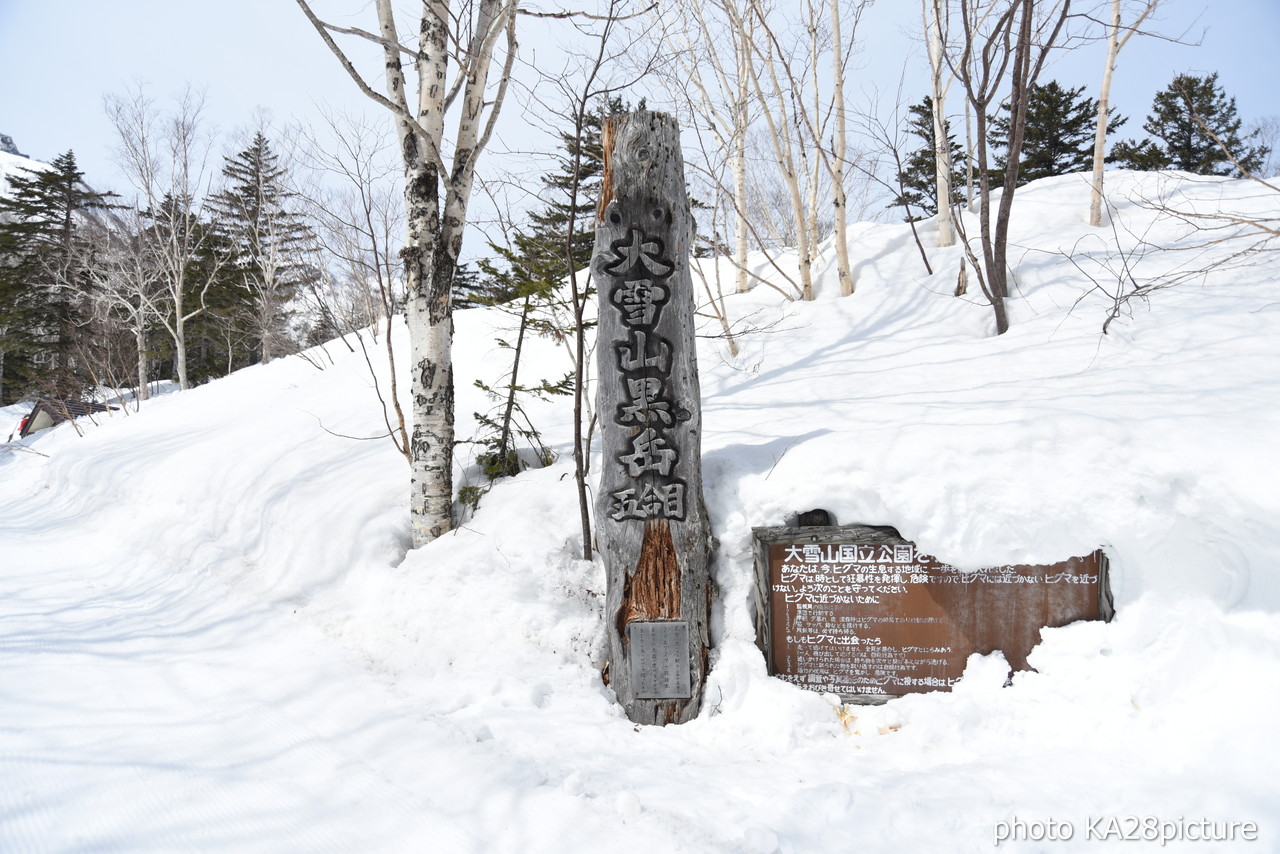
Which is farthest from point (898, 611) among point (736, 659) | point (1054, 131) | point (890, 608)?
point (1054, 131)

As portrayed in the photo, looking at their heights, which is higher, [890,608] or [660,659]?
[890,608]

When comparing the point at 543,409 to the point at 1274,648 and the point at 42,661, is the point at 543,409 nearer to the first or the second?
the point at 42,661

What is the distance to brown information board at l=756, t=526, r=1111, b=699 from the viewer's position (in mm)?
3453

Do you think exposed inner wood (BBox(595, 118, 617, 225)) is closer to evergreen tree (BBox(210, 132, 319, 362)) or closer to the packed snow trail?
the packed snow trail

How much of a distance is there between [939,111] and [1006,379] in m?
6.61

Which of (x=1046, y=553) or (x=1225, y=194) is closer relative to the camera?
(x=1046, y=553)

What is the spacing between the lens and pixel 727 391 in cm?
720

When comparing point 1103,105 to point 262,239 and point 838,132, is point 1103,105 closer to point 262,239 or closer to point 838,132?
point 838,132

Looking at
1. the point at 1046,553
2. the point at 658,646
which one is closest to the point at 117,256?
the point at 658,646

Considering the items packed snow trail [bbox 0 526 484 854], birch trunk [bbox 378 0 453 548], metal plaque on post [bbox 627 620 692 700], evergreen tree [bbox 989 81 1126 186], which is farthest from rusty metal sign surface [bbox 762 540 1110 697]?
evergreen tree [bbox 989 81 1126 186]

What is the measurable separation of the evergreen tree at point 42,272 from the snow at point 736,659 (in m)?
20.2

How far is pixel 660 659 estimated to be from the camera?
149 inches

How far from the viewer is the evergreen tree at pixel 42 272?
20.6 metres

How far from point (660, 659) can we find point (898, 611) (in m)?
1.44
